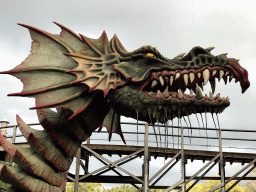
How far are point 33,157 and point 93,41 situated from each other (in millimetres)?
1303

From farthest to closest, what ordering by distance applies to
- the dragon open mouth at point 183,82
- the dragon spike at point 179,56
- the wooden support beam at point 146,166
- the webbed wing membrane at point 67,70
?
the wooden support beam at point 146,166 → the dragon spike at point 179,56 → the webbed wing membrane at point 67,70 → the dragon open mouth at point 183,82

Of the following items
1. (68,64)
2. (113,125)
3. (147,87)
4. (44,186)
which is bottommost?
(44,186)

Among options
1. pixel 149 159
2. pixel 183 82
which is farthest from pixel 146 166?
pixel 183 82

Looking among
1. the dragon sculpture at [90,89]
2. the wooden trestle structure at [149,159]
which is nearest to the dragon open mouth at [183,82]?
the dragon sculpture at [90,89]

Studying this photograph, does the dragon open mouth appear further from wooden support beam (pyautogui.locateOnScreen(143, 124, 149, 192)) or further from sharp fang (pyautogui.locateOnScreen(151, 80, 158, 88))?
wooden support beam (pyautogui.locateOnScreen(143, 124, 149, 192))

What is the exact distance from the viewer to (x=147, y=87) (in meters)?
3.13

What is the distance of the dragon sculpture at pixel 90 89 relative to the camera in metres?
2.87

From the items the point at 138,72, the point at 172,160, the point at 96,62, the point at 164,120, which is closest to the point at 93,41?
the point at 96,62

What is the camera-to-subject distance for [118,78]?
10.0 ft

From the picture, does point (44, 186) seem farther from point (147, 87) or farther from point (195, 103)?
point (195, 103)

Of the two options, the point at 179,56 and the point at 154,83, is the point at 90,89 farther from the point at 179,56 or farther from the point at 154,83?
the point at 179,56

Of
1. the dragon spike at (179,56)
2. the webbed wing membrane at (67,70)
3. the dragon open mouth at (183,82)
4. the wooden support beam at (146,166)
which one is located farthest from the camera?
the wooden support beam at (146,166)

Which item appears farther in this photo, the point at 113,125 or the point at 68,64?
the point at 113,125

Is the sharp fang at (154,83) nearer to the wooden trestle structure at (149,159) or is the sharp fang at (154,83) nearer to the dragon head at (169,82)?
the dragon head at (169,82)
